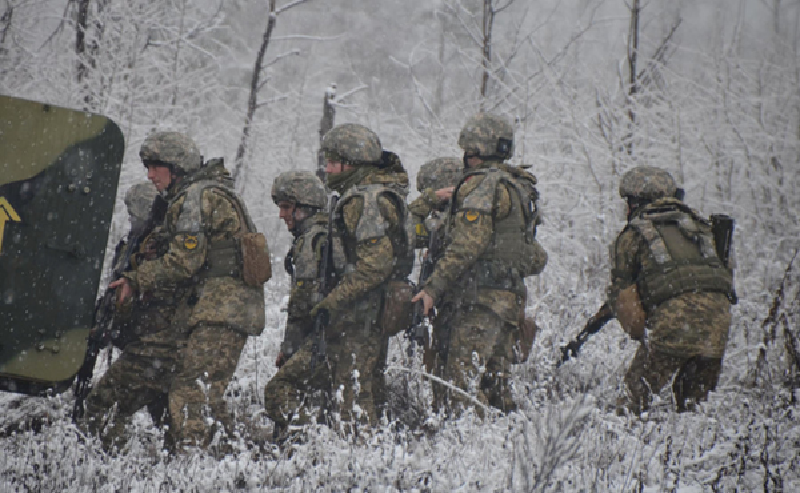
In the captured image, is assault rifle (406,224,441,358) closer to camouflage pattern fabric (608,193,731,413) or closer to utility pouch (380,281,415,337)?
utility pouch (380,281,415,337)

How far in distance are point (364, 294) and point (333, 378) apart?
1.83 feet

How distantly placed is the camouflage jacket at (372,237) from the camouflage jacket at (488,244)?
292 millimetres

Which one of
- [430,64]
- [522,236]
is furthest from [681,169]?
[430,64]

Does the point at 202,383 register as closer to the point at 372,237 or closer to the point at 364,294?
the point at 364,294

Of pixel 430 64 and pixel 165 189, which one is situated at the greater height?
pixel 430 64

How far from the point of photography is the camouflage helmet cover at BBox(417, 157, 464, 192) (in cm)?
640

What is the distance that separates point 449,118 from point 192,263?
9792mm

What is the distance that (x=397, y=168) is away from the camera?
14.7 feet

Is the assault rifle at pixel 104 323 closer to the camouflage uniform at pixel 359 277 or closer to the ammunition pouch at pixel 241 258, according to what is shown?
the ammunition pouch at pixel 241 258

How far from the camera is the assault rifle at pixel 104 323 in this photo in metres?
4.14

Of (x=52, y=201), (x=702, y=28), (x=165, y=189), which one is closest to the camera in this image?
(x=52, y=201)

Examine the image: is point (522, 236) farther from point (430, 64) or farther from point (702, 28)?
point (430, 64)

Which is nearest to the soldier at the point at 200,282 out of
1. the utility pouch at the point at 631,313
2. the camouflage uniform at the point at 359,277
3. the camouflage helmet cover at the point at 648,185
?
the camouflage uniform at the point at 359,277

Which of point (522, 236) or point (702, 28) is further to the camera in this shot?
point (702, 28)
